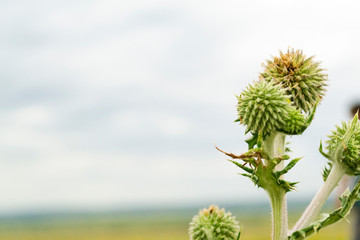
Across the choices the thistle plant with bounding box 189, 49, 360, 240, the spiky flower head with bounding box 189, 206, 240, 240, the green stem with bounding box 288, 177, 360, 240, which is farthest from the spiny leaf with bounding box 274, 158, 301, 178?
the spiky flower head with bounding box 189, 206, 240, 240

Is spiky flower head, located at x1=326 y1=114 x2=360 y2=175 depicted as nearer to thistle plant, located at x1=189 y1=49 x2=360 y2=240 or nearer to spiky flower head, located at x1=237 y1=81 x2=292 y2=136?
thistle plant, located at x1=189 y1=49 x2=360 y2=240

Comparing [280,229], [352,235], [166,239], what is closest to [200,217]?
[280,229]

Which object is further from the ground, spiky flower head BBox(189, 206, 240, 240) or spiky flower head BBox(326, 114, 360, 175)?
spiky flower head BBox(326, 114, 360, 175)

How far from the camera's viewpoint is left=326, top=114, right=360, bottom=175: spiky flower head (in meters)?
4.18

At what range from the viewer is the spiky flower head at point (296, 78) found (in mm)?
4402

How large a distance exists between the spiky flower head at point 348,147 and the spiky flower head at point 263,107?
0.45 m

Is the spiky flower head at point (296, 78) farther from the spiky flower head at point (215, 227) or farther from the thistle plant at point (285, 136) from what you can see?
the spiky flower head at point (215, 227)

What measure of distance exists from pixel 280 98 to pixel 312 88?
375 millimetres

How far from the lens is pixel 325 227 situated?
13.4 ft

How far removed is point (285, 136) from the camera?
4.27 metres

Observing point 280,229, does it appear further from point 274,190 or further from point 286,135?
point 286,135

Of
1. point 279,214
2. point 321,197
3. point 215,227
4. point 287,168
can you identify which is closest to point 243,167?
point 287,168

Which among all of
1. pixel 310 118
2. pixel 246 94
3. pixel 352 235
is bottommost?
pixel 352 235

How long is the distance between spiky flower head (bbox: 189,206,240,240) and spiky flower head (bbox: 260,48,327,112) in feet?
3.59
